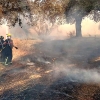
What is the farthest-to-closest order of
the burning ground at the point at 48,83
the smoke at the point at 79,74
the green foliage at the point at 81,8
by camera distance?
the green foliage at the point at 81,8 < the smoke at the point at 79,74 < the burning ground at the point at 48,83

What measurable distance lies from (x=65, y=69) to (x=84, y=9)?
551 inches

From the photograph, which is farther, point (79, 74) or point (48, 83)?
point (79, 74)

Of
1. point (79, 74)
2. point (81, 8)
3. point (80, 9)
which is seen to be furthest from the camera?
point (80, 9)

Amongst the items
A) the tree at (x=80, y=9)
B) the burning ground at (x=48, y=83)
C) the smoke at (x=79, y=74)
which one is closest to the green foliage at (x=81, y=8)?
the tree at (x=80, y=9)

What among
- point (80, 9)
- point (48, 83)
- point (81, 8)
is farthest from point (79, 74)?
point (80, 9)

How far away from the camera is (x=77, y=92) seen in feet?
30.6

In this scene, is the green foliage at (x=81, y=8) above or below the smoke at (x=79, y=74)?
above

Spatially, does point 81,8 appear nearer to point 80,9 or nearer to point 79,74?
point 80,9

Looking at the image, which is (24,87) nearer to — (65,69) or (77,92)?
(77,92)

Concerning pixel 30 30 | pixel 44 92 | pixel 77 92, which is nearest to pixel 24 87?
pixel 44 92

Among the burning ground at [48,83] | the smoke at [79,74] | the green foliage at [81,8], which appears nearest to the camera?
the burning ground at [48,83]

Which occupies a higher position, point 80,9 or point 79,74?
point 80,9

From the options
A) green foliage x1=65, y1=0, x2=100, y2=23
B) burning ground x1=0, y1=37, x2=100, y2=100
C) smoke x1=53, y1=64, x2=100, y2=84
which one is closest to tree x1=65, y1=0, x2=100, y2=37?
green foliage x1=65, y1=0, x2=100, y2=23

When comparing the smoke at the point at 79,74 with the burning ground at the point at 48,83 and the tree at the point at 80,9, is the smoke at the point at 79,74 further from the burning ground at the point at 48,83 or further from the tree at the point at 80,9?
the tree at the point at 80,9
